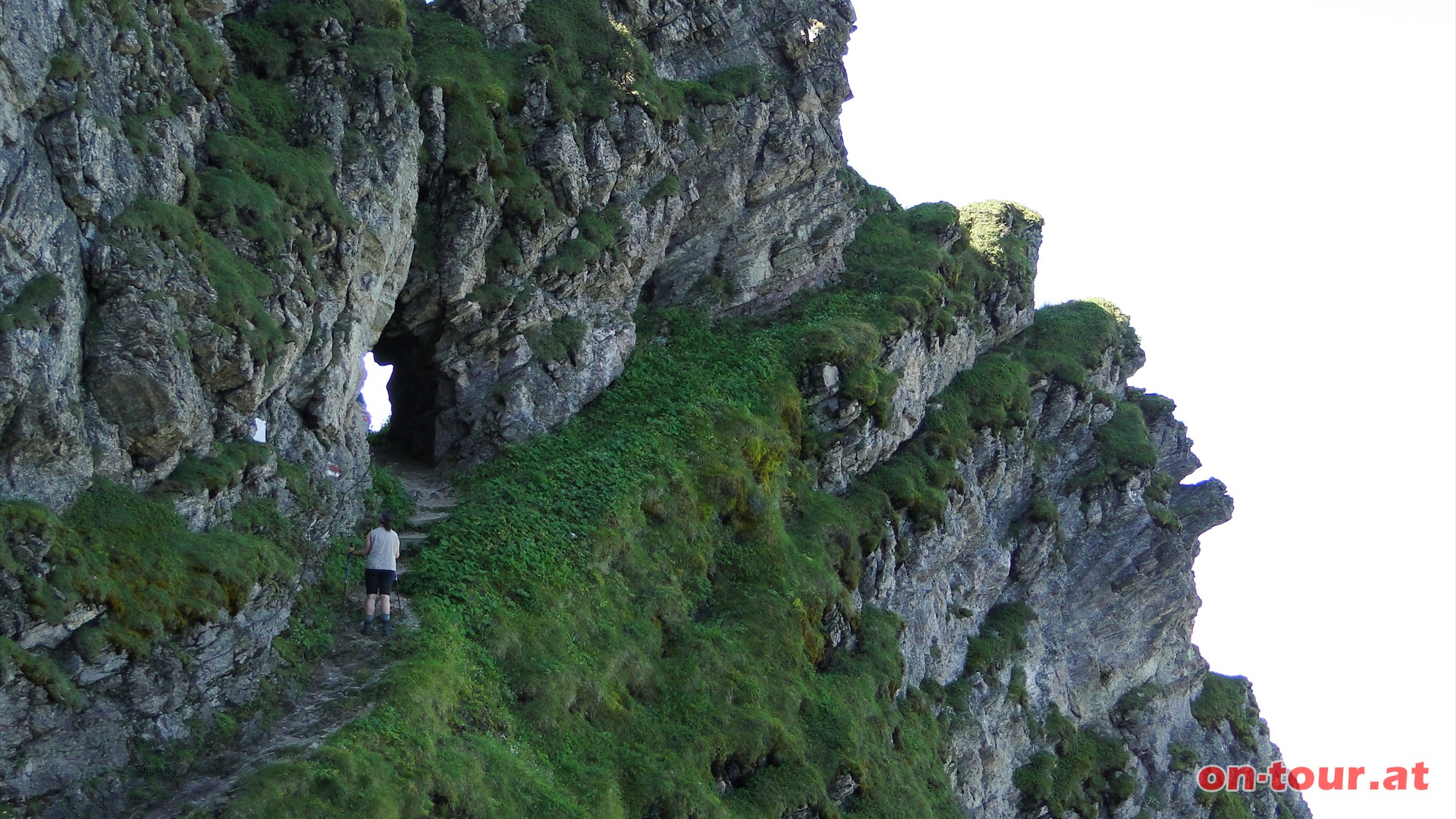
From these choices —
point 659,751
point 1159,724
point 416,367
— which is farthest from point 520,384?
point 1159,724

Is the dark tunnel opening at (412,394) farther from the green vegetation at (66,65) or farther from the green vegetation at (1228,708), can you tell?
the green vegetation at (1228,708)

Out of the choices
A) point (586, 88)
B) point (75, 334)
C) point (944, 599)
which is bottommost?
point (944, 599)

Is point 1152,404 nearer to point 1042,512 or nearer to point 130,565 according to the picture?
point 1042,512

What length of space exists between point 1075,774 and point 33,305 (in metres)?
31.1

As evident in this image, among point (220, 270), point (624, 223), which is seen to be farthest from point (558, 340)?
point (220, 270)

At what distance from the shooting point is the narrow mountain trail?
19625 millimetres

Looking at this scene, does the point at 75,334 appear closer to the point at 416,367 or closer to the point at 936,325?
the point at 416,367

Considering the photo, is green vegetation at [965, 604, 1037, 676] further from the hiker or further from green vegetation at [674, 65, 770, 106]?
the hiker

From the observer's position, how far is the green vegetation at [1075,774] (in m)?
39.6

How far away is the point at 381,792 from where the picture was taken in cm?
2002

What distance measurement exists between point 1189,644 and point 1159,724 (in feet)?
15.4

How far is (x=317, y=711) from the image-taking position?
22.1 m

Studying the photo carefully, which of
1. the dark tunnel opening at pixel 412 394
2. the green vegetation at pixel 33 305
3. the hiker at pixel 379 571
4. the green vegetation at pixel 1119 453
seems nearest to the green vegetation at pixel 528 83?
the dark tunnel opening at pixel 412 394

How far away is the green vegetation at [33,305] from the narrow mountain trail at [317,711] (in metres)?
6.73
